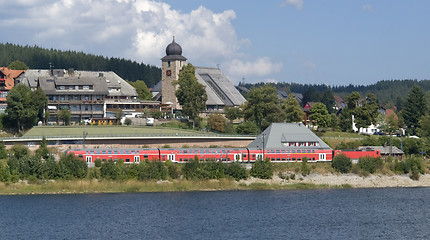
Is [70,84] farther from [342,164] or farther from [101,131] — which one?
[342,164]

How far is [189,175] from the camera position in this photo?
95938 mm

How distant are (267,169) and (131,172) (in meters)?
16.7

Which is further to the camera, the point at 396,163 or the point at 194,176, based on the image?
the point at 396,163

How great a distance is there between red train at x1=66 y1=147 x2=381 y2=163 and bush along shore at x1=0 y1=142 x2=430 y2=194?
6.18 feet

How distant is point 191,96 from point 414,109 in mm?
39711

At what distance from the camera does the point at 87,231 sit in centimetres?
6906

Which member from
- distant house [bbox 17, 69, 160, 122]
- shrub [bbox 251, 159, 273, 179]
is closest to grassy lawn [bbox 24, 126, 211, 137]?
distant house [bbox 17, 69, 160, 122]

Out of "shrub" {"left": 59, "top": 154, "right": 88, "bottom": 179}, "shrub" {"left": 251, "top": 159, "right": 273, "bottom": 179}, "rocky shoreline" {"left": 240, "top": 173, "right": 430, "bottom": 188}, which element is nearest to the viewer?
"shrub" {"left": 59, "top": 154, "right": 88, "bottom": 179}

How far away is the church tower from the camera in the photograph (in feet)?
463

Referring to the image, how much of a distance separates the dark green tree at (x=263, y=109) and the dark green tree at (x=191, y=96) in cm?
752

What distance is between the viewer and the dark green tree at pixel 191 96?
5069 inches

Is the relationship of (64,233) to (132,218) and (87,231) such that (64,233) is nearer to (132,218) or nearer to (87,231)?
(87,231)

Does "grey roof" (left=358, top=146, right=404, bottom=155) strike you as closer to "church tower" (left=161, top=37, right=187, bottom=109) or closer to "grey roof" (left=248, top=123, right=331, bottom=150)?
"grey roof" (left=248, top=123, right=331, bottom=150)

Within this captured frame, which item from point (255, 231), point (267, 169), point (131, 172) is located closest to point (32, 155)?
point (131, 172)
